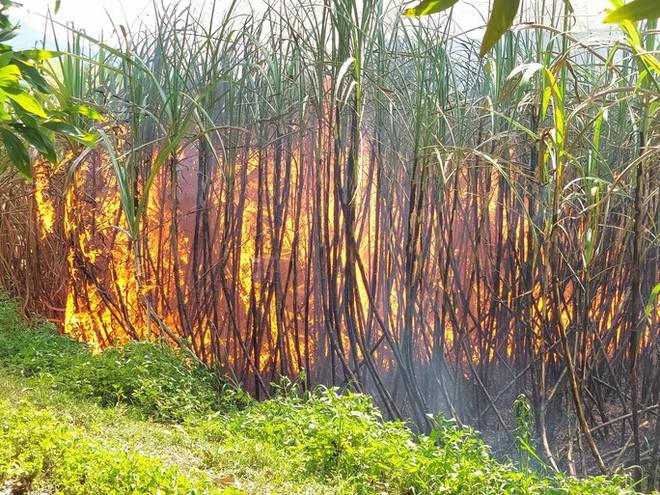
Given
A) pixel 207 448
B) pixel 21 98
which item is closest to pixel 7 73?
pixel 21 98

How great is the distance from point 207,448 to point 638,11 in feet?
6.00

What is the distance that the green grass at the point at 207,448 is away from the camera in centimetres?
159

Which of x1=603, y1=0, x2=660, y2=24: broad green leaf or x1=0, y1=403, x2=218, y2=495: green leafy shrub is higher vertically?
x1=603, y1=0, x2=660, y2=24: broad green leaf

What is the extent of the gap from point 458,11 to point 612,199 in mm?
831

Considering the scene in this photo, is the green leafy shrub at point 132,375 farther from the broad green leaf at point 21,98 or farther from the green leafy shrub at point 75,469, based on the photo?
the broad green leaf at point 21,98

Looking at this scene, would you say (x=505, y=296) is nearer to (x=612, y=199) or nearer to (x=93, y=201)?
(x=612, y=199)

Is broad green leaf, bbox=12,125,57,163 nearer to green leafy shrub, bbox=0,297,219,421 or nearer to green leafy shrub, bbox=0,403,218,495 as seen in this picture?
green leafy shrub, bbox=0,403,218,495

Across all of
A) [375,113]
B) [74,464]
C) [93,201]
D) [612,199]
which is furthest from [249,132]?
[74,464]

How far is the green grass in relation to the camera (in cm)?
159

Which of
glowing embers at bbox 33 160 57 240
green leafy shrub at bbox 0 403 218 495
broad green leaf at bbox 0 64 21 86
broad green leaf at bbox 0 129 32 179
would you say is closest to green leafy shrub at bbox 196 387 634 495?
green leafy shrub at bbox 0 403 218 495

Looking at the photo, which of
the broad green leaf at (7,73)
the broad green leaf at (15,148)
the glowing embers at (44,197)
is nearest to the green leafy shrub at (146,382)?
the broad green leaf at (15,148)

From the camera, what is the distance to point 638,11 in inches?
11.5

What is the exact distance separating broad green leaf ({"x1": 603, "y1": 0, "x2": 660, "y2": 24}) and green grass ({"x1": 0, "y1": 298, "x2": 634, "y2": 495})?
1.35m

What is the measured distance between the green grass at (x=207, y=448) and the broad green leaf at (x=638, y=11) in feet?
4.44
